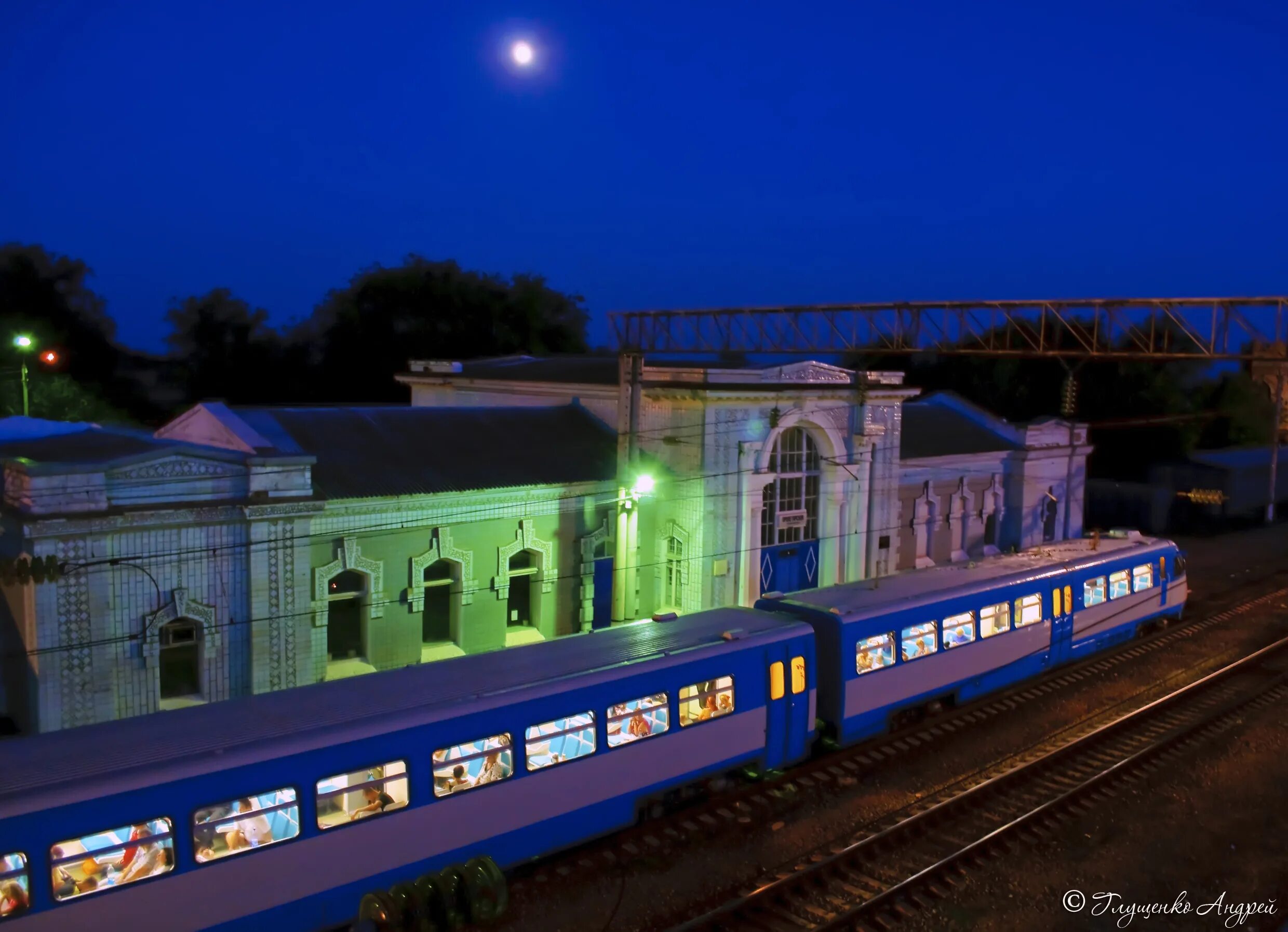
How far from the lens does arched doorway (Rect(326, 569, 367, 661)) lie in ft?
57.3

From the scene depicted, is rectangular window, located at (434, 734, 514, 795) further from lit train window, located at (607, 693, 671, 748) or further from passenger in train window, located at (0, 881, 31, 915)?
passenger in train window, located at (0, 881, 31, 915)

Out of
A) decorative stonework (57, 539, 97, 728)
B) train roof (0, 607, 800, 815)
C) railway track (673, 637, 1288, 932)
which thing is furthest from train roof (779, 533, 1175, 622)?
decorative stonework (57, 539, 97, 728)

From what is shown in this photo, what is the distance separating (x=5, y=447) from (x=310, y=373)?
31.6 metres

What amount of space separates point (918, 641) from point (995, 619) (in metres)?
2.28

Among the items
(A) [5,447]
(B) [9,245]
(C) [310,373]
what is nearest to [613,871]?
(A) [5,447]

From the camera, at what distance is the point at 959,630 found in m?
16.7

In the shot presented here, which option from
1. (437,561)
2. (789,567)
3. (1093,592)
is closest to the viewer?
(437,561)

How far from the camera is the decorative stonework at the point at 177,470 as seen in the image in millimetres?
14609

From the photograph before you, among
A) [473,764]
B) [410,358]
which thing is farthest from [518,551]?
[410,358]

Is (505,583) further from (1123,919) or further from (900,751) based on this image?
(1123,919)

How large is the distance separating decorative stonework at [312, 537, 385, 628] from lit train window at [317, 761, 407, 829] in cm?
732

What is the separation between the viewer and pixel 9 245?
37.6 metres

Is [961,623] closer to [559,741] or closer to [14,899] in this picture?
[559,741]

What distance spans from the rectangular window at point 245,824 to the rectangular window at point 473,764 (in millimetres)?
1493
